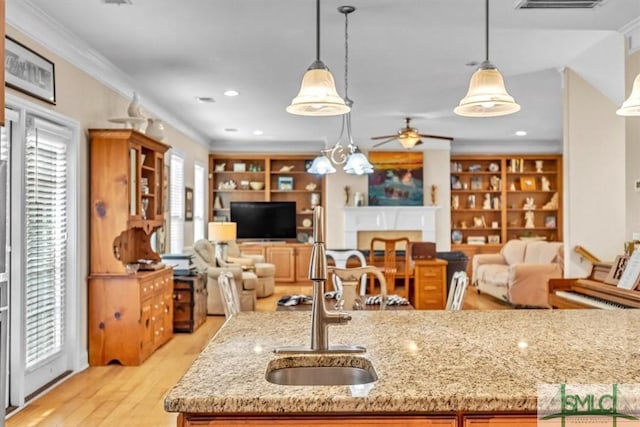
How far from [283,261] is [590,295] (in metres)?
6.74

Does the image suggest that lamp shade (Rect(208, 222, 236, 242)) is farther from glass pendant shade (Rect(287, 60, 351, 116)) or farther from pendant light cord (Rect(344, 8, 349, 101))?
glass pendant shade (Rect(287, 60, 351, 116))

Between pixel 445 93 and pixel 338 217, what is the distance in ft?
13.9

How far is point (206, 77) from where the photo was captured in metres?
5.57

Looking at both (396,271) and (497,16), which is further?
(396,271)

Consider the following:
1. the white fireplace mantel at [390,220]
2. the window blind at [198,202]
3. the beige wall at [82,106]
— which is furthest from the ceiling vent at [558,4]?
the white fireplace mantel at [390,220]

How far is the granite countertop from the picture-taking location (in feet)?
4.21

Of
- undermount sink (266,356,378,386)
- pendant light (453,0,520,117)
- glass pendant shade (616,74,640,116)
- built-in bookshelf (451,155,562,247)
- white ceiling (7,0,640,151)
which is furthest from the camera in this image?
built-in bookshelf (451,155,562,247)

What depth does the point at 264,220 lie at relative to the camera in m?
10.5

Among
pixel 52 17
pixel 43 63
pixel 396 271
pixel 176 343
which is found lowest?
pixel 176 343

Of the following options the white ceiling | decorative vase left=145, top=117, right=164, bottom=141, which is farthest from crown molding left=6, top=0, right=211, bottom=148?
decorative vase left=145, top=117, right=164, bottom=141

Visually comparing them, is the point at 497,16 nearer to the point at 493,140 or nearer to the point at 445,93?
the point at 445,93

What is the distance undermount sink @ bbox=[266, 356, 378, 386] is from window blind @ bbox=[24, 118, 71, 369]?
9.46 feet

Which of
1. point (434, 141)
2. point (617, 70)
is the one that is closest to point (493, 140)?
point (434, 141)

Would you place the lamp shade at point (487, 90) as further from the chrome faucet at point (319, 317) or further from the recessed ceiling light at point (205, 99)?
the recessed ceiling light at point (205, 99)
